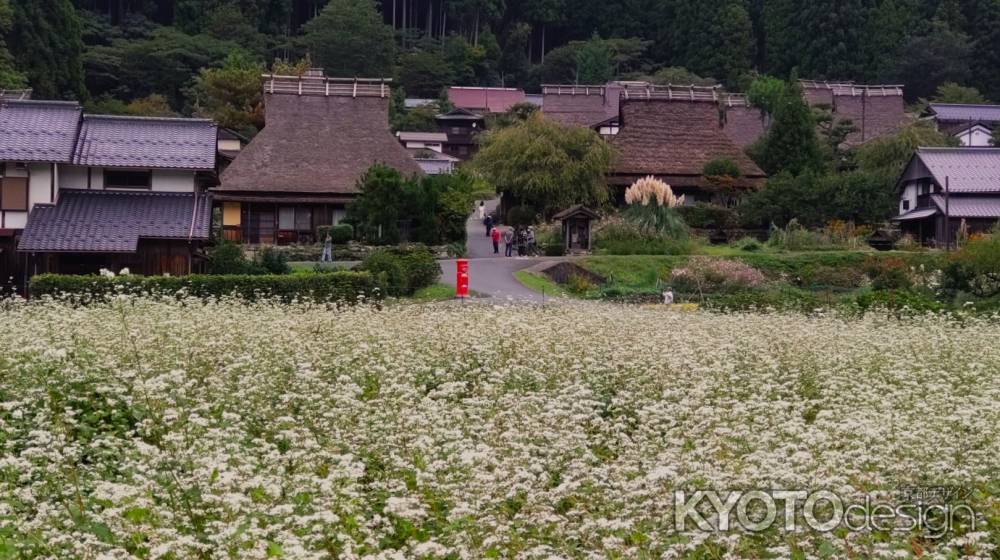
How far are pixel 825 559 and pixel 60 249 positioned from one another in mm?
25376

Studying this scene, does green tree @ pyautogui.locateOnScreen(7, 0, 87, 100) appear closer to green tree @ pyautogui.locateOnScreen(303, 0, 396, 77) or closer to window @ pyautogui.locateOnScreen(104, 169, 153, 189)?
green tree @ pyautogui.locateOnScreen(303, 0, 396, 77)

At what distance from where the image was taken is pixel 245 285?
85.1 feet

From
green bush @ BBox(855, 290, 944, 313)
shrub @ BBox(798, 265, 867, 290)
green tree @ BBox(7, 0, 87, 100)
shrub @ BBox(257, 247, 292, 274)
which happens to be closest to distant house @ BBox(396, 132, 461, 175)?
green tree @ BBox(7, 0, 87, 100)

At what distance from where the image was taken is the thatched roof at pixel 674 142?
159 ft

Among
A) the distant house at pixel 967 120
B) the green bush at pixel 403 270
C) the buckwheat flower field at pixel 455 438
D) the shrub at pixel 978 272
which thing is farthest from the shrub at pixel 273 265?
the distant house at pixel 967 120

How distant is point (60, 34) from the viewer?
2395 inches

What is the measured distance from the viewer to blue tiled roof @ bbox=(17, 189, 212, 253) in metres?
29.6

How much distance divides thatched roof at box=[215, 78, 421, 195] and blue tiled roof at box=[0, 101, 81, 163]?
8.17m

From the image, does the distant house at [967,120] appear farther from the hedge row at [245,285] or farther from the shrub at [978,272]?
the hedge row at [245,285]

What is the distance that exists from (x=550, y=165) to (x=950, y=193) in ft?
44.1

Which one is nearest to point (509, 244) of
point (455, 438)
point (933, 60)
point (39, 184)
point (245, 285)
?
point (39, 184)

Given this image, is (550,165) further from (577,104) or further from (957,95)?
(957,95)

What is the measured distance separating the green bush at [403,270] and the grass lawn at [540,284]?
238 cm

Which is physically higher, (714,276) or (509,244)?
(509,244)
